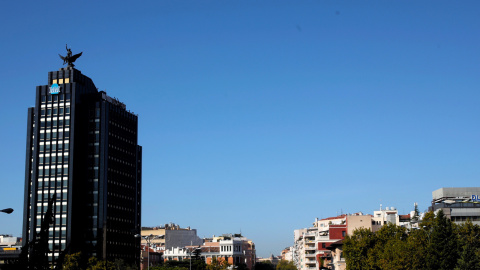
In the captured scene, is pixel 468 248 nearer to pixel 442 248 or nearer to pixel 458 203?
pixel 442 248

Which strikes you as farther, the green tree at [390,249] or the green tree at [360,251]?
the green tree at [360,251]

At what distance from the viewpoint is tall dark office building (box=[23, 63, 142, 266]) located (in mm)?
168875

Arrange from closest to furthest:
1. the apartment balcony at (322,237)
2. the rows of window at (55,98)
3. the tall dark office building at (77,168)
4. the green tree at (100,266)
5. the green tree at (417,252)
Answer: the green tree at (417,252) < the green tree at (100,266) < the tall dark office building at (77,168) < the rows of window at (55,98) < the apartment balcony at (322,237)

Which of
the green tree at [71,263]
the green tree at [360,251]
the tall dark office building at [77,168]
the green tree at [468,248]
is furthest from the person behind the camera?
the tall dark office building at [77,168]

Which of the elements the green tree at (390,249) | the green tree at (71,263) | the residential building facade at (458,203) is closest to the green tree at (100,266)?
the green tree at (71,263)

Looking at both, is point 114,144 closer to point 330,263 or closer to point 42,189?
point 42,189

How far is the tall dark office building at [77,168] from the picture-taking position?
168875mm

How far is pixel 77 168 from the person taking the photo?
172250 millimetres

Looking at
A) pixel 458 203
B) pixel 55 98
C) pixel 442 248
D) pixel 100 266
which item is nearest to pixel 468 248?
pixel 442 248

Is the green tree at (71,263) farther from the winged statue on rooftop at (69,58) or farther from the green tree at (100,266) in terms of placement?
the winged statue on rooftop at (69,58)

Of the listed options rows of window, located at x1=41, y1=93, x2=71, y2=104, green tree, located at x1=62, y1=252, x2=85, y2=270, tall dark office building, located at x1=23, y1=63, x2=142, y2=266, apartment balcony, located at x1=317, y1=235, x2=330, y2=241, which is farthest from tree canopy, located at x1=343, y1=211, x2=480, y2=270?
rows of window, located at x1=41, y1=93, x2=71, y2=104

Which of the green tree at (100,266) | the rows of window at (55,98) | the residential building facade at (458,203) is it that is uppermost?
the rows of window at (55,98)

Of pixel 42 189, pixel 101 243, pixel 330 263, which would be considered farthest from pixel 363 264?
pixel 42 189

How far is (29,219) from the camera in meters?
170
